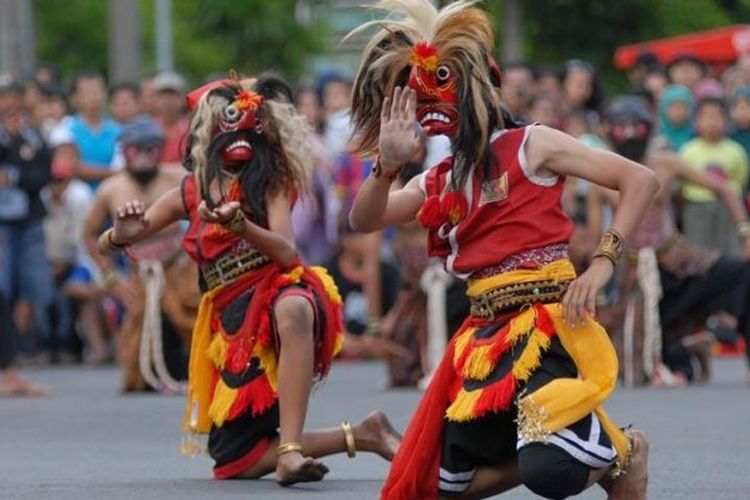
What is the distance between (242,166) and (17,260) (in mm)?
6316

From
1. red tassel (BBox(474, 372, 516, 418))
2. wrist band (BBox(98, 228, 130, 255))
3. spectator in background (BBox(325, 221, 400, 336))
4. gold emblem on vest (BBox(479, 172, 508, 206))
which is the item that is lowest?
spectator in background (BBox(325, 221, 400, 336))

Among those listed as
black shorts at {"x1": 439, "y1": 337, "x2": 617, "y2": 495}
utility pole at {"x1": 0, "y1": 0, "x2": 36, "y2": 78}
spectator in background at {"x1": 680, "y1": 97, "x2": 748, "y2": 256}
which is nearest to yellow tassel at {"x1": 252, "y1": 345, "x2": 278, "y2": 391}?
black shorts at {"x1": 439, "y1": 337, "x2": 617, "y2": 495}

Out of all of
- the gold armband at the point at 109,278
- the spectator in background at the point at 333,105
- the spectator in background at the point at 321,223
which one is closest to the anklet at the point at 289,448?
the gold armband at the point at 109,278

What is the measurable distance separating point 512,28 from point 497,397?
1115 inches

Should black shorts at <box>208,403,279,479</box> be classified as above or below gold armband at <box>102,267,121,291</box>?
above

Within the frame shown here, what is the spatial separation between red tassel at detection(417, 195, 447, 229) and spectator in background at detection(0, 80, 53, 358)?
8025mm

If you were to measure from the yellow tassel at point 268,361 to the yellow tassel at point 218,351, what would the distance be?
6.4 inches

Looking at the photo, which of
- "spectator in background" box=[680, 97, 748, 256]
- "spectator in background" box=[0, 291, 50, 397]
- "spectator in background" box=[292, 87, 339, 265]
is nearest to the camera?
"spectator in background" box=[0, 291, 50, 397]

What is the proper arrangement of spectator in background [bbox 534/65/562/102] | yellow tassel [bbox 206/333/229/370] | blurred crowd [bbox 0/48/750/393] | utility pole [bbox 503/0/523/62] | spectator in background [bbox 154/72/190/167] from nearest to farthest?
yellow tassel [bbox 206/333/229/370]
blurred crowd [bbox 0/48/750/393]
spectator in background [bbox 534/65/562/102]
spectator in background [bbox 154/72/190/167]
utility pole [bbox 503/0/523/62]

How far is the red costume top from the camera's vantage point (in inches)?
291

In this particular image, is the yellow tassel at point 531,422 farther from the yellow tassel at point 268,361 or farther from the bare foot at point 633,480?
the yellow tassel at point 268,361

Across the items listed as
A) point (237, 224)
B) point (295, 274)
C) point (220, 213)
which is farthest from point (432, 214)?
point (295, 274)

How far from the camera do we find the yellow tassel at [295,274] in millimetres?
9120

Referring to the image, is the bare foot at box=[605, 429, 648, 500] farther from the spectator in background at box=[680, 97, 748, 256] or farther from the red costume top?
the spectator in background at box=[680, 97, 748, 256]
